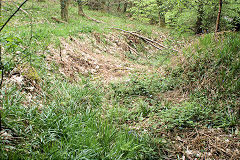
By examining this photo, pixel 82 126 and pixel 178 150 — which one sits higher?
pixel 82 126

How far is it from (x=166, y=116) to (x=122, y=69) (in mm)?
2982

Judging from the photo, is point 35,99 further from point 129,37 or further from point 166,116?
point 129,37

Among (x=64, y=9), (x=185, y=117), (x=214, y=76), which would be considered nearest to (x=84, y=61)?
(x=185, y=117)

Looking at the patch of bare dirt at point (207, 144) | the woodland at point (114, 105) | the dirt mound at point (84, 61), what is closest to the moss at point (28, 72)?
the woodland at point (114, 105)

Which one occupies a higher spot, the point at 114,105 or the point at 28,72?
the point at 28,72

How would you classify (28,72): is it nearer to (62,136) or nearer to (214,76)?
(62,136)

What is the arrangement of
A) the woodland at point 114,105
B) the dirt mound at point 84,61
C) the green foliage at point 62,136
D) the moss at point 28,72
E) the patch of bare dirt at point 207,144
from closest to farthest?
the green foliage at point 62,136
the woodland at point 114,105
the patch of bare dirt at point 207,144
the moss at point 28,72
the dirt mound at point 84,61

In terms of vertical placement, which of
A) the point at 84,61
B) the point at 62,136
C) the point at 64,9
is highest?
the point at 64,9

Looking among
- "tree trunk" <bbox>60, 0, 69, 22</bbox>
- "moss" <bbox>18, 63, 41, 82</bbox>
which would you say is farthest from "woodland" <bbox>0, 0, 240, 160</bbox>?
"tree trunk" <bbox>60, 0, 69, 22</bbox>

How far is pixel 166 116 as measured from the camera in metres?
2.90

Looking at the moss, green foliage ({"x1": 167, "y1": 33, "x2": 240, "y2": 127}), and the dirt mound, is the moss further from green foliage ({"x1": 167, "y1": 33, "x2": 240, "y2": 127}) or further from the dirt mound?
green foliage ({"x1": 167, "y1": 33, "x2": 240, "y2": 127})

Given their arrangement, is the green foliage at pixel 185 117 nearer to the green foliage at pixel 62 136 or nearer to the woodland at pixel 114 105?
the woodland at pixel 114 105

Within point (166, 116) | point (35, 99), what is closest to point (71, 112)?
point (35, 99)

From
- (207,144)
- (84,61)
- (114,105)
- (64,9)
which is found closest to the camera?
(207,144)
